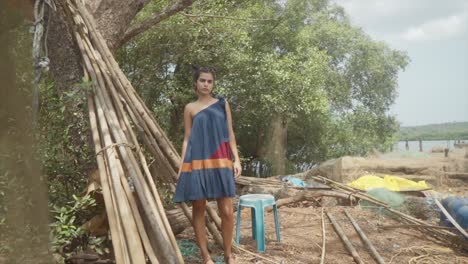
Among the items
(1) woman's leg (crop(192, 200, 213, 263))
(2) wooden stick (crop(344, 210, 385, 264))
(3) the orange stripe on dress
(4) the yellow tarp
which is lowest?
(2) wooden stick (crop(344, 210, 385, 264))

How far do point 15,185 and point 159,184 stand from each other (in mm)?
1153

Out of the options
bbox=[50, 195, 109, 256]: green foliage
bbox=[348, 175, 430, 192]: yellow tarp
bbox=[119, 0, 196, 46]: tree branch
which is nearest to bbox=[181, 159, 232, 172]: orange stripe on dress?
bbox=[50, 195, 109, 256]: green foliage

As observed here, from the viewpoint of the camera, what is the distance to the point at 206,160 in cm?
226

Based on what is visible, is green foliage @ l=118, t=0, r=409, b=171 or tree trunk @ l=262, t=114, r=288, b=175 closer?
→ green foliage @ l=118, t=0, r=409, b=171

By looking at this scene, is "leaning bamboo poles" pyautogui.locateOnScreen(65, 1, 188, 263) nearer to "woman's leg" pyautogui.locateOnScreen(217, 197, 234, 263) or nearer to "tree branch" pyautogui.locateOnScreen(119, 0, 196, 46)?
"woman's leg" pyautogui.locateOnScreen(217, 197, 234, 263)

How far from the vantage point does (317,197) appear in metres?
5.47

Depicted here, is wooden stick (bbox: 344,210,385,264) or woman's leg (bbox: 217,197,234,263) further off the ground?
woman's leg (bbox: 217,197,234,263)

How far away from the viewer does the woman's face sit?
2316 millimetres

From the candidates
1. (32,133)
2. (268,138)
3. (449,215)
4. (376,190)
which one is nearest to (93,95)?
(32,133)

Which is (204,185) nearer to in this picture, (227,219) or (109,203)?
(227,219)

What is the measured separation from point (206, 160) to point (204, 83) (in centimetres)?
46

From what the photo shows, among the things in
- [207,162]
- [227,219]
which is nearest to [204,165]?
[207,162]

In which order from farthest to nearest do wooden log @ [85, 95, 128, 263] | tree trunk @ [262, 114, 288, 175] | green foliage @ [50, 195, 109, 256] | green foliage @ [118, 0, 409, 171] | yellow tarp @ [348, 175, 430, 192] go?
tree trunk @ [262, 114, 288, 175]
green foliage @ [118, 0, 409, 171]
yellow tarp @ [348, 175, 430, 192]
green foliage @ [50, 195, 109, 256]
wooden log @ [85, 95, 128, 263]

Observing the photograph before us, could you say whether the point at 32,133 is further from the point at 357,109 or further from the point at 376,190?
the point at 357,109
